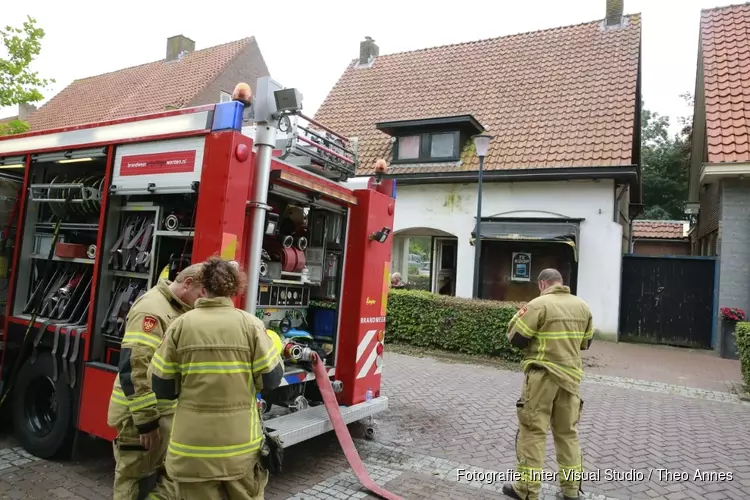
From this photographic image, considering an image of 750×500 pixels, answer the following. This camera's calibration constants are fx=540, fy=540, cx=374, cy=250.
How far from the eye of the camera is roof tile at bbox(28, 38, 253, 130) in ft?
75.0

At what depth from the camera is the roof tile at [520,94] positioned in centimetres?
1347

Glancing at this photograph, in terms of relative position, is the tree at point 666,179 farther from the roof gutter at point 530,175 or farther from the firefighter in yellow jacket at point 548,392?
the firefighter in yellow jacket at point 548,392

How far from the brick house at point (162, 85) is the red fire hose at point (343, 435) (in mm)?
19384

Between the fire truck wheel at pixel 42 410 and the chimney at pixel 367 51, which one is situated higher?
the chimney at pixel 367 51

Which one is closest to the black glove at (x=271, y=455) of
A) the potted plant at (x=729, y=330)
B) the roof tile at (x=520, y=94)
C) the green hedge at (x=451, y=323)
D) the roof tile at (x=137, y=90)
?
the green hedge at (x=451, y=323)

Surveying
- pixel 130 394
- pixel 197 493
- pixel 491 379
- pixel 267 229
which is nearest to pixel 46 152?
pixel 267 229

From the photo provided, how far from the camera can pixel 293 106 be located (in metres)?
4.03

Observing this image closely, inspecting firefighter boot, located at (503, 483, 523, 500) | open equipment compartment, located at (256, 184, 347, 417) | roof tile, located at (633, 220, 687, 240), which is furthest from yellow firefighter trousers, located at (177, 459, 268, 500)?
roof tile, located at (633, 220, 687, 240)

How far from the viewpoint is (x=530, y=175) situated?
1316cm

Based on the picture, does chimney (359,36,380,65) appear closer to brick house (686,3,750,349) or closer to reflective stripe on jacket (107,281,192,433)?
brick house (686,3,750,349)

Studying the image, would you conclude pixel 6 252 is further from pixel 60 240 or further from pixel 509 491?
pixel 509 491

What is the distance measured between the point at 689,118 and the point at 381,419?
104ft

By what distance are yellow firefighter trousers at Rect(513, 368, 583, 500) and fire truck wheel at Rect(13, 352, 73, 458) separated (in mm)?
3551

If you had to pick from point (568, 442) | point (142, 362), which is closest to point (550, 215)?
point (568, 442)
